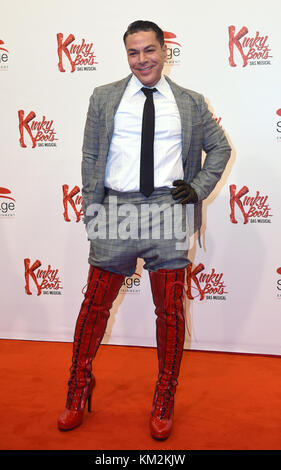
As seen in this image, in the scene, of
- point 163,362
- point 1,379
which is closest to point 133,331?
point 1,379

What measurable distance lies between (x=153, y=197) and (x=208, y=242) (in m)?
1.11

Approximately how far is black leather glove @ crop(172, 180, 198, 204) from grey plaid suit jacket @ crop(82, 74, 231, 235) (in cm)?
6

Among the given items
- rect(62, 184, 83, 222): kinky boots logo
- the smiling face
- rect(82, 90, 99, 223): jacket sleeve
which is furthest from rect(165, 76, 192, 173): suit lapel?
rect(62, 184, 83, 222): kinky boots logo

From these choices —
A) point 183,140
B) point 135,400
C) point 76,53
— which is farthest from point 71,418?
point 76,53

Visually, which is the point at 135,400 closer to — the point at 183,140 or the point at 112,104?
the point at 183,140

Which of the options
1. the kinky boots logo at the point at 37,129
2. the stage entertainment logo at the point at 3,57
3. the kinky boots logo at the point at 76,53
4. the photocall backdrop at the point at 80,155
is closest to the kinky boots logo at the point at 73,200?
the photocall backdrop at the point at 80,155

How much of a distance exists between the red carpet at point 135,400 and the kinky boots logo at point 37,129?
1341 millimetres

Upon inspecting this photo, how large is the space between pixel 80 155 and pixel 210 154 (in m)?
1.14

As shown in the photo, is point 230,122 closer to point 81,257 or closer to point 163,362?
point 81,257

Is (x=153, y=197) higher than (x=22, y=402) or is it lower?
higher

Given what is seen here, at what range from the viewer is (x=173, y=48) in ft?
9.18

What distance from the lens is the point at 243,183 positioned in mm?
2850

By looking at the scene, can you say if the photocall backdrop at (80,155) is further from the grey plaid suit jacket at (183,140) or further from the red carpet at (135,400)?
the grey plaid suit jacket at (183,140)
